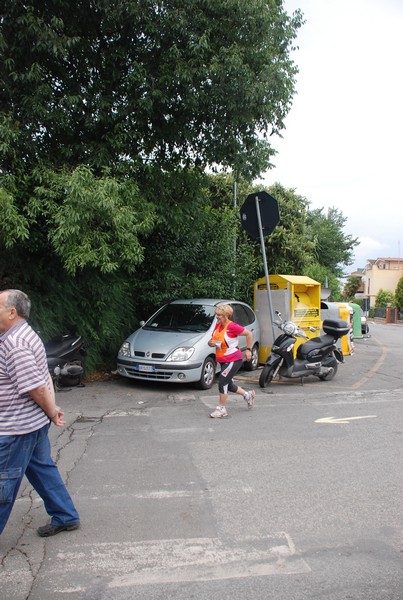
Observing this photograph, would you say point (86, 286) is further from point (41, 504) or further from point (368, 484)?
point (368, 484)

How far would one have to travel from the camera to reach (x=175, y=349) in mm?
8547

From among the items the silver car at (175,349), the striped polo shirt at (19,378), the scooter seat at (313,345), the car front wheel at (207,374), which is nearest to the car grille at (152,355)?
the silver car at (175,349)

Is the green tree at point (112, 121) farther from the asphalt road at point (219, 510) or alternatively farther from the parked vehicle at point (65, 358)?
the asphalt road at point (219, 510)

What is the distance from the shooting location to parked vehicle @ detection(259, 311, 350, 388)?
366 inches

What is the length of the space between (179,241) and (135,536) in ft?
27.9

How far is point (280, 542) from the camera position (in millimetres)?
3508

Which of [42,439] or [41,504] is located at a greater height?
[42,439]

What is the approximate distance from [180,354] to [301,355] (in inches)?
101

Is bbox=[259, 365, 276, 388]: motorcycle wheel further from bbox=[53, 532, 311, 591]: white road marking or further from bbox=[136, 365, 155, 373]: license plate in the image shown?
bbox=[53, 532, 311, 591]: white road marking

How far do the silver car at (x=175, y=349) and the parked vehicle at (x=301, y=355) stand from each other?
108cm

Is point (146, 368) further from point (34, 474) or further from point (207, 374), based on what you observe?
point (34, 474)

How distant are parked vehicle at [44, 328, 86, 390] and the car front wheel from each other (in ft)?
6.79

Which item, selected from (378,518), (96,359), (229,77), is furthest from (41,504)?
(229,77)

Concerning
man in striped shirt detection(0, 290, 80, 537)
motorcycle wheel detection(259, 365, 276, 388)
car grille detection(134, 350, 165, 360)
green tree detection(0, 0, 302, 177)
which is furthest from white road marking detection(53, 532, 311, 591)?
green tree detection(0, 0, 302, 177)
